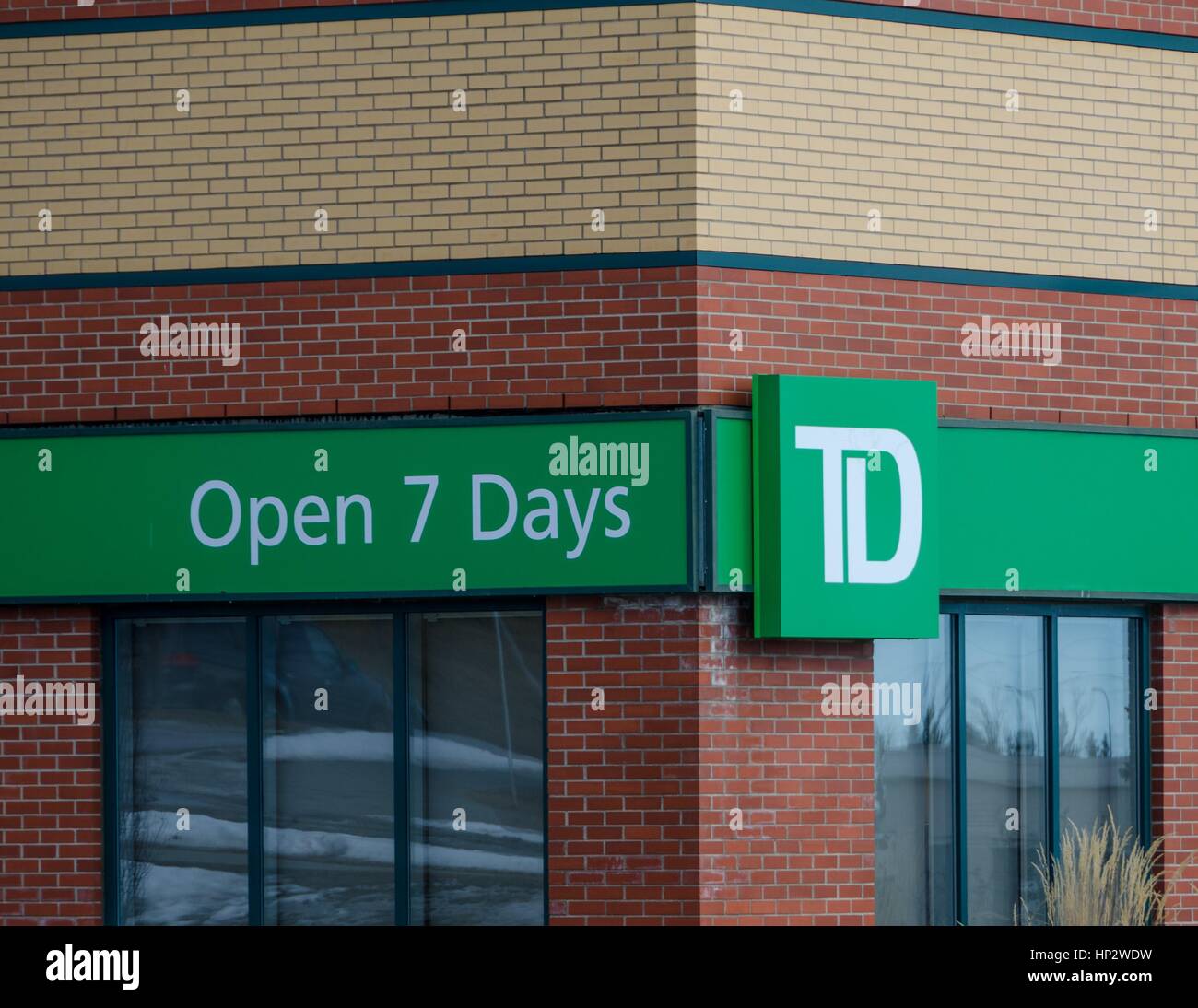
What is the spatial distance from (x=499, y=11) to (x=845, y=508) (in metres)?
3.96

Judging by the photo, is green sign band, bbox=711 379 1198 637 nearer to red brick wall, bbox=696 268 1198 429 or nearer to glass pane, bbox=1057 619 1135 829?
red brick wall, bbox=696 268 1198 429

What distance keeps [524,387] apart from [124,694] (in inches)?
137

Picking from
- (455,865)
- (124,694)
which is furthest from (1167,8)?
(124,694)

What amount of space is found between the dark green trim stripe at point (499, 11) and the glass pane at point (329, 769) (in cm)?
402

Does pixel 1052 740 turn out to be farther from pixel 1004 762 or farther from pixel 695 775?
pixel 695 775

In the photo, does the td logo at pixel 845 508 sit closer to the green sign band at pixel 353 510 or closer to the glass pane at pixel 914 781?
the green sign band at pixel 353 510

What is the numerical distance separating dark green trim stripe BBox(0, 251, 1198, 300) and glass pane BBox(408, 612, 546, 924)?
7.52ft

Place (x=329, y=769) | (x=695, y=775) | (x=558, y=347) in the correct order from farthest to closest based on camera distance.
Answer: (x=329, y=769) → (x=558, y=347) → (x=695, y=775)

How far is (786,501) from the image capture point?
462 inches

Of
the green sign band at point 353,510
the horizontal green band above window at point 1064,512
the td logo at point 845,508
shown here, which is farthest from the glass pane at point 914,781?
the green sign band at point 353,510

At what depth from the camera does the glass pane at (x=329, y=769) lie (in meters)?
12.4

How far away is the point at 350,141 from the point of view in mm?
12375

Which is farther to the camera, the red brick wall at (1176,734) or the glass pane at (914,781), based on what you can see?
the red brick wall at (1176,734)

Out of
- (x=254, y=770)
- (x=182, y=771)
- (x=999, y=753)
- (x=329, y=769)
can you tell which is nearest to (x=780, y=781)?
(x=999, y=753)
